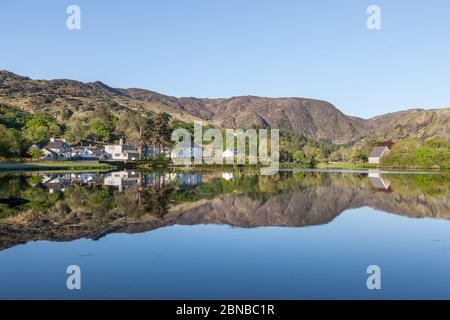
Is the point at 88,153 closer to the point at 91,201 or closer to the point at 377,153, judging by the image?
the point at 377,153

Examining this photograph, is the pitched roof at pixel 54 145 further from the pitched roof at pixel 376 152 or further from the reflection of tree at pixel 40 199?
the pitched roof at pixel 376 152

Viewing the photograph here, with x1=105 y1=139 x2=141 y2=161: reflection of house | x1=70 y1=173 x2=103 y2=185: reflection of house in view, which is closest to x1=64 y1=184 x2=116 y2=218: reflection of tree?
x1=70 y1=173 x2=103 y2=185: reflection of house

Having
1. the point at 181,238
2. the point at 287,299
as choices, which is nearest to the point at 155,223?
the point at 181,238

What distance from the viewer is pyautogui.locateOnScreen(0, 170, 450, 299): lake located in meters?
12.7

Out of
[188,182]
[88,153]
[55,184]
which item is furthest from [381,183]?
[88,153]

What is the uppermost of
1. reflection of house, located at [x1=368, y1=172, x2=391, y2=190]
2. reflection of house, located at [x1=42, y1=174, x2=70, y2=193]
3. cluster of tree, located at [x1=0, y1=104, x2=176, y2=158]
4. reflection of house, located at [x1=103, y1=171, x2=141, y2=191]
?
cluster of tree, located at [x1=0, y1=104, x2=176, y2=158]

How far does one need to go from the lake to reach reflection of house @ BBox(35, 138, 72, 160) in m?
93.3

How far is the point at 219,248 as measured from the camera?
61.3 feet

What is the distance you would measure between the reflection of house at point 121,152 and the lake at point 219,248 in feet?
354

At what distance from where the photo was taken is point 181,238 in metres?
20.9

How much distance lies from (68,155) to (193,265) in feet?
408

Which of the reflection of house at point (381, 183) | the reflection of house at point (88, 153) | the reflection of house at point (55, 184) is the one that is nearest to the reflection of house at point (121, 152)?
the reflection of house at point (88, 153)

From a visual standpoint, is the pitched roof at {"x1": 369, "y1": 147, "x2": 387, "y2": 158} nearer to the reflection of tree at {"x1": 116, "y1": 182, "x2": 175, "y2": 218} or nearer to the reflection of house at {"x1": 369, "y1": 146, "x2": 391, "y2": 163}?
the reflection of house at {"x1": 369, "y1": 146, "x2": 391, "y2": 163}
